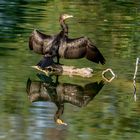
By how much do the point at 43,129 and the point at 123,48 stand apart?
29.7 ft

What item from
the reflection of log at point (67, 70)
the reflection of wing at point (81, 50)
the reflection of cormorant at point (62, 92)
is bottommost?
the reflection of cormorant at point (62, 92)

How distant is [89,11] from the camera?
3036cm

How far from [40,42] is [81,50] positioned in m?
1.08

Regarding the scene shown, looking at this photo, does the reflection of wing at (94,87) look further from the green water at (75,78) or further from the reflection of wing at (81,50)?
the reflection of wing at (81,50)

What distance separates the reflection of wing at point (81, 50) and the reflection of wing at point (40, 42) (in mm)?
394

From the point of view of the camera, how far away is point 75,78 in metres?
16.8

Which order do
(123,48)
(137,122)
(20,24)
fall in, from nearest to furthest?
(137,122) < (123,48) < (20,24)

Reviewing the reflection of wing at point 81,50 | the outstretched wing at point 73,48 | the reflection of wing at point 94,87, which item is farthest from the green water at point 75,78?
the outstretched wing at point 73,48

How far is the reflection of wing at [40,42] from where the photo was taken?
18016 millimetres

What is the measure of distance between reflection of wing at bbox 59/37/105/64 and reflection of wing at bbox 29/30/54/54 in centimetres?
39

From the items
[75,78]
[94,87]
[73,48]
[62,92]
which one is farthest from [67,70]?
[62,92]

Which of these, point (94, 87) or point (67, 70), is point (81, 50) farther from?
point (94, 87)

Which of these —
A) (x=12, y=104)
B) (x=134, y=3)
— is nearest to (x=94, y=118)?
(x=12, y=104)

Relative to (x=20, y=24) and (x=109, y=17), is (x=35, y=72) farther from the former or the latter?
(x=109, y=17)
